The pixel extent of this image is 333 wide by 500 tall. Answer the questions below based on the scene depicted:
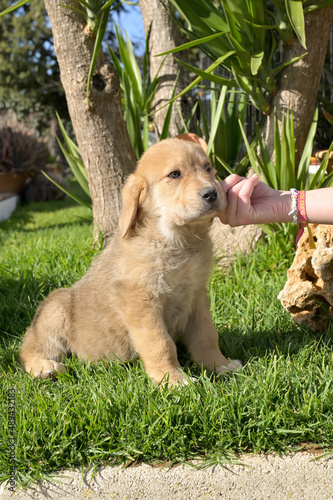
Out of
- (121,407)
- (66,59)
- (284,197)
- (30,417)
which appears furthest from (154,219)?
(66,59)

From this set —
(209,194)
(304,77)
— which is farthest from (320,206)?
(304,77)

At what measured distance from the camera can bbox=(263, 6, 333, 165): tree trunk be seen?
13.1ft

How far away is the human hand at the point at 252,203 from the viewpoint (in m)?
2.45

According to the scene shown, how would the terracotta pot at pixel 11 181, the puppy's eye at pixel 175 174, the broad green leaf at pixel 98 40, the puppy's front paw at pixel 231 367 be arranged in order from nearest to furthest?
the puppy's eye at pixel 175 174
the puppy's front paw at pixel 231 367
the broad green leaf at pixel 98 40
the terracotta pot at pixel 11 181

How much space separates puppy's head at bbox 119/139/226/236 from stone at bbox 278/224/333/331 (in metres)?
0.94

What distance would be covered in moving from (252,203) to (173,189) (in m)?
0.43

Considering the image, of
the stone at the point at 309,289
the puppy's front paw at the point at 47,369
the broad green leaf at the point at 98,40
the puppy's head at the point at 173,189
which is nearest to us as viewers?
the puppy's head at the point at 173,189

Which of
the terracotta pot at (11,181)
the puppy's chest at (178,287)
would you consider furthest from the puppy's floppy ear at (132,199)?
the terracotta pot at (11,181)

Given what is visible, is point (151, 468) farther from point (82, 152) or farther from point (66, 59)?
point (66, 59)

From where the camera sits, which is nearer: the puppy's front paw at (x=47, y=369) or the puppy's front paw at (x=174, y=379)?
the puppy's front paw at (x=174, y=379)

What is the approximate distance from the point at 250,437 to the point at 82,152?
305cm

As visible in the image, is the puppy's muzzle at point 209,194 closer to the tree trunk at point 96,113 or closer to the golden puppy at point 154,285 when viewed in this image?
the golden puppy at point 154,285

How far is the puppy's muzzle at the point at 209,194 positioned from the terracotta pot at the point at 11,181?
874 cm

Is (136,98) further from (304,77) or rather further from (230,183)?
(230,183)
